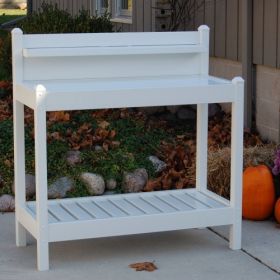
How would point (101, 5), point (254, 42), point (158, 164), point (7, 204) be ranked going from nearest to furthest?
point (7, 204), point (158, 164), point (254, 42), point (101, 5)

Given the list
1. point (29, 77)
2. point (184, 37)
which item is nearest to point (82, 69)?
point (29, 77)

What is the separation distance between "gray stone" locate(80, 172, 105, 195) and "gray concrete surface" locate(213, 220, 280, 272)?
1.10 meters

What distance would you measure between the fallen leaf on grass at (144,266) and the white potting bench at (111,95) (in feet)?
0.63

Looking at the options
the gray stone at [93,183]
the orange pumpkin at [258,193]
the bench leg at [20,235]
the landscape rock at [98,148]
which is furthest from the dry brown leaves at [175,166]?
the bench leg at [20,235]

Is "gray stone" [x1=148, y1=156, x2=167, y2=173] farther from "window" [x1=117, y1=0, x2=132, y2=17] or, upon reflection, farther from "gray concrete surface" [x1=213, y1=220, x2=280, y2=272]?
"window" [x1=117, y1=0, x2=132, y2=17]

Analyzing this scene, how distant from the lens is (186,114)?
885cm

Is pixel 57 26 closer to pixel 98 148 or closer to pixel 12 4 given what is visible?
pixel 98 148

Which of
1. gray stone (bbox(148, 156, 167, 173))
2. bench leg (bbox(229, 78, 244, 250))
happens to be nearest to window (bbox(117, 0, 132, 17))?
gray stone (bbox(148, 156, 167, 173))

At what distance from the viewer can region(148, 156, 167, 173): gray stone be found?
7035 millimetres

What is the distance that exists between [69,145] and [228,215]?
223cm

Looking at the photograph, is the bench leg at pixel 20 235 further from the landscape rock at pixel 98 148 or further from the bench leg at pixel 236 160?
the landscape rock at pixel 98 148

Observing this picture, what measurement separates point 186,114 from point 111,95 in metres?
3.94

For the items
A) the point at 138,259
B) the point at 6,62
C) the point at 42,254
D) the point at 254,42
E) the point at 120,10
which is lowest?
the point at 138,259

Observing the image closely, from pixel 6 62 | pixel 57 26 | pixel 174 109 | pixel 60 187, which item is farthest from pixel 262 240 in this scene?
pixel 6 62
